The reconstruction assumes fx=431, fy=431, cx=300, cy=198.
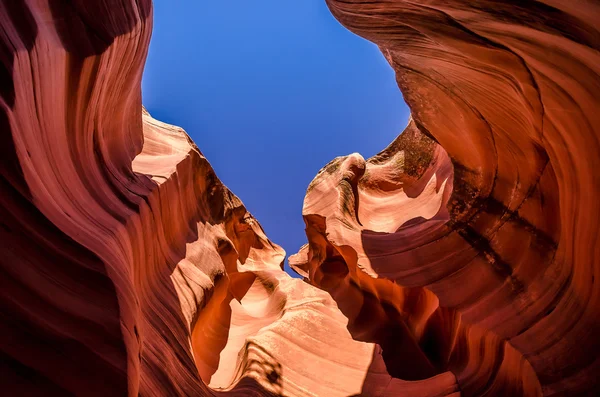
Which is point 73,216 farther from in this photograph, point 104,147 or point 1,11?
point 104,147

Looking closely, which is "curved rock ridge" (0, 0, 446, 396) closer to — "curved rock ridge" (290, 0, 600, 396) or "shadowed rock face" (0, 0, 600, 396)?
"shadowed rock face" (0, 0, 600, 396)

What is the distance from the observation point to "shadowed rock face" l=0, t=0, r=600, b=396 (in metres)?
3.49

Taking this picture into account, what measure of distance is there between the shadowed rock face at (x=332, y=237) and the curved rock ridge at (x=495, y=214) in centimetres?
4

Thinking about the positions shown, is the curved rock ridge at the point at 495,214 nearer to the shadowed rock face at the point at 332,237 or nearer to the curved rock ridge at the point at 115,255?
the shadowed rock face at the point at 332,237

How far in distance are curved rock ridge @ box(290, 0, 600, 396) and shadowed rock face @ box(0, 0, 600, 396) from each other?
4 centimetres

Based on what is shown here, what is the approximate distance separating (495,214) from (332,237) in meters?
5.42

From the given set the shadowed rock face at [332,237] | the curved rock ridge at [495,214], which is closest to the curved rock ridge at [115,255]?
the shadowed rock face at [332,237]

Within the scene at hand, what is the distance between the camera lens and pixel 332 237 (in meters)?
13.1

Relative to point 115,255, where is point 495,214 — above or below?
above

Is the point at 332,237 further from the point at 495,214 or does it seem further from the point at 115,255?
the point at 115,255

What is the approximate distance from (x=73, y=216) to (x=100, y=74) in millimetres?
2658

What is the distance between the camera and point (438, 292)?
29.5 ft

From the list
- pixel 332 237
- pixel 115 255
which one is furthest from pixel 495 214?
pixel 115 255

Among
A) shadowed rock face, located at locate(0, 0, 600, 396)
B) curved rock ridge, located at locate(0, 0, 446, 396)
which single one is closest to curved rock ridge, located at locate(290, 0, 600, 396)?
shadowed rock face, located at locate(0, 0, 600, 396)
